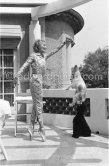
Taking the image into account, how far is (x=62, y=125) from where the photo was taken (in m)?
8.95

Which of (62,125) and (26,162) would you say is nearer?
(26,162)

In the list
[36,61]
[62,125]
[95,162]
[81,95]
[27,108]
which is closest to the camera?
[95,162]

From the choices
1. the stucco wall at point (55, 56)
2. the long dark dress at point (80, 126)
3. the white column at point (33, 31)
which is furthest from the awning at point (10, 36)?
the long dark dress at point (80, 126)

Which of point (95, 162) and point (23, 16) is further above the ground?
point (23, 16)

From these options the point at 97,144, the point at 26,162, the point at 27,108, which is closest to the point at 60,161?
the point at 26,162

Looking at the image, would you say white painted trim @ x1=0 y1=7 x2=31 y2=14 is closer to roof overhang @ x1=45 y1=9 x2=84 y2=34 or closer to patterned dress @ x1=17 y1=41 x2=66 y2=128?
roof overhang @ x1=45 y1=9 x2=84 y2=34

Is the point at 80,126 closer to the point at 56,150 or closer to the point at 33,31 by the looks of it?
the point at 56,150

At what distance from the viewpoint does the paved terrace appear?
464cm

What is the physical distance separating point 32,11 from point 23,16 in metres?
0.54

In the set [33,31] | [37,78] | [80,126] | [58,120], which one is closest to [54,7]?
[33,31]

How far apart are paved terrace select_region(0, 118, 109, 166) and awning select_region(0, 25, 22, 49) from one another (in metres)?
3.81

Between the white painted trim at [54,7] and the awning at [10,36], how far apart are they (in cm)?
68

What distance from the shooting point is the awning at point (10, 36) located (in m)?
10.5

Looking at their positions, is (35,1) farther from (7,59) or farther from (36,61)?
(36,61)
